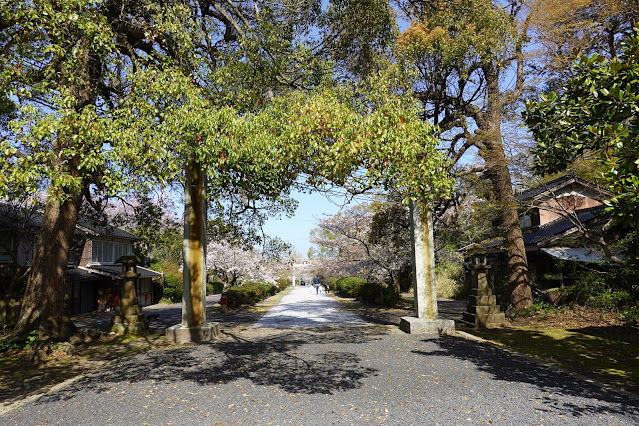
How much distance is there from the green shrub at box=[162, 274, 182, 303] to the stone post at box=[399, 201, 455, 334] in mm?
26811

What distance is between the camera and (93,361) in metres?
9.02

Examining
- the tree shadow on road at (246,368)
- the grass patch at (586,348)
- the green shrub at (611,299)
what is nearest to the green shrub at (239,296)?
the tree shadow on road at (246,368)

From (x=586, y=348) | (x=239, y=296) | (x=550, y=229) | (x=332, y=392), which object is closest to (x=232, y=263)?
(x=239, y=296)

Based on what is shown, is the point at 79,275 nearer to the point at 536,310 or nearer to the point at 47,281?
the point at 47,281

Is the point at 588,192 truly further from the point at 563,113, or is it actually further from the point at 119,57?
the point at 119,57

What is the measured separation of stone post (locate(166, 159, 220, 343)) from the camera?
34.3 feet

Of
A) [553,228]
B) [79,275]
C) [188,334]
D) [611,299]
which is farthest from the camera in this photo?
[79,275]

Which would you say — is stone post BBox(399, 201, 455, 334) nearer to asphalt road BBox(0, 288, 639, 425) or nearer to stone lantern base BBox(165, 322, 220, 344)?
asphalt road BBox(0, 288, 639, 425)

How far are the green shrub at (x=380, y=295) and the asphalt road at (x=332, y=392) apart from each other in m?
13.5

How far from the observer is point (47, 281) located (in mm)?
10508

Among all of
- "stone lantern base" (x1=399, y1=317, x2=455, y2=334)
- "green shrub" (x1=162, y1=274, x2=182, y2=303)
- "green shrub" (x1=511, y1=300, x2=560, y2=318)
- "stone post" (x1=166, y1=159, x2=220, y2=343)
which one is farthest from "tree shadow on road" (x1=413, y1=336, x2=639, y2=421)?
"green shrub" (x1=162, y1=274, x2=182, y2=303)

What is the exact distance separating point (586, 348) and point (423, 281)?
3999 mm

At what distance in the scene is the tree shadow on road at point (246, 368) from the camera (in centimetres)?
635

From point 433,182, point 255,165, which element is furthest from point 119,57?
point 433,182
